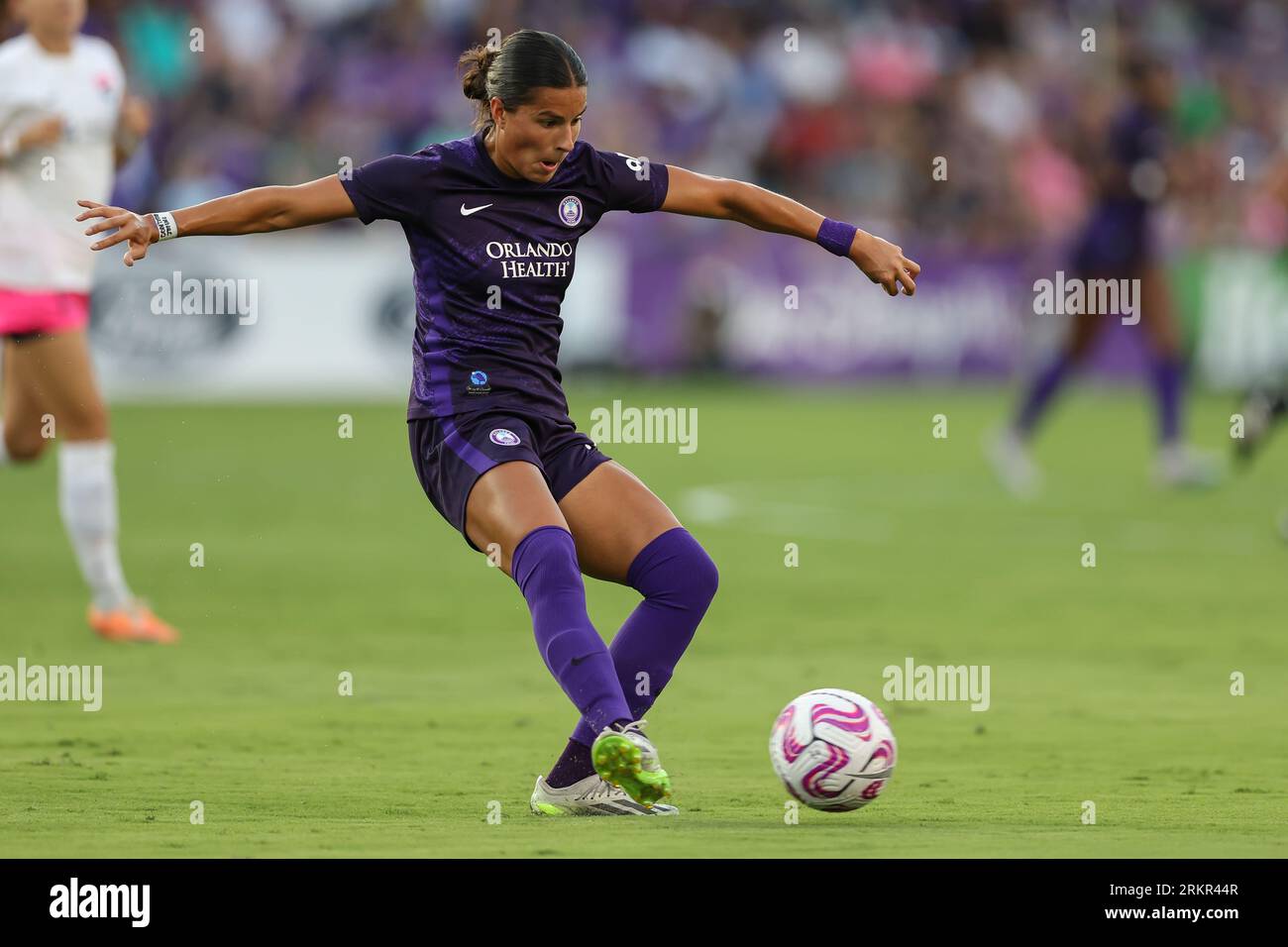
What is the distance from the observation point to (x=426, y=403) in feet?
21.7

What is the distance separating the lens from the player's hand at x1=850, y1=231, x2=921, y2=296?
6.66 m

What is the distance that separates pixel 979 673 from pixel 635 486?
314 centimetres

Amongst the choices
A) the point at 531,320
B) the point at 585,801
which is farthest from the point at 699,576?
the point at 531,320

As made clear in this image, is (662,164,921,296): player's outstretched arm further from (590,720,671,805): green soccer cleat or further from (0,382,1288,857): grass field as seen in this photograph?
(590,720,671,805): green soccer cleat

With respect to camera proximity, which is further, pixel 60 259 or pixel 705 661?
pixel 60 259

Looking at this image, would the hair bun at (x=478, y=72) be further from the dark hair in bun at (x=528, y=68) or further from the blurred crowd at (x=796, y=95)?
the blurred crowd at (x=796, y=95)

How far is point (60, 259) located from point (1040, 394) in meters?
9.18

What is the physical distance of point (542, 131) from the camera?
6328 millimetres

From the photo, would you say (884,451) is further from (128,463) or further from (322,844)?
(322,844)

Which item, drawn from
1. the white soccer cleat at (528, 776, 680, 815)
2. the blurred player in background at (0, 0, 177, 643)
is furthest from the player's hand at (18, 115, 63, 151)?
the white soccer cleat at (528, 776, 680, 815)

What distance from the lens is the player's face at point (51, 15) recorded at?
33.0 ft

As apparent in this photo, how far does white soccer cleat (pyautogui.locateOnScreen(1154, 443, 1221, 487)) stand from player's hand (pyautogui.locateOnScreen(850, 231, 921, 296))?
1058 cm

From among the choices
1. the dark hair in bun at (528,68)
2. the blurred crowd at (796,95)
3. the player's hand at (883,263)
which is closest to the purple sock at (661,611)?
the player's hand at (883,263)

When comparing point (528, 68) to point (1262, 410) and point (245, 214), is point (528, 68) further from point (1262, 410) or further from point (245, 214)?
point (1262, 410)
